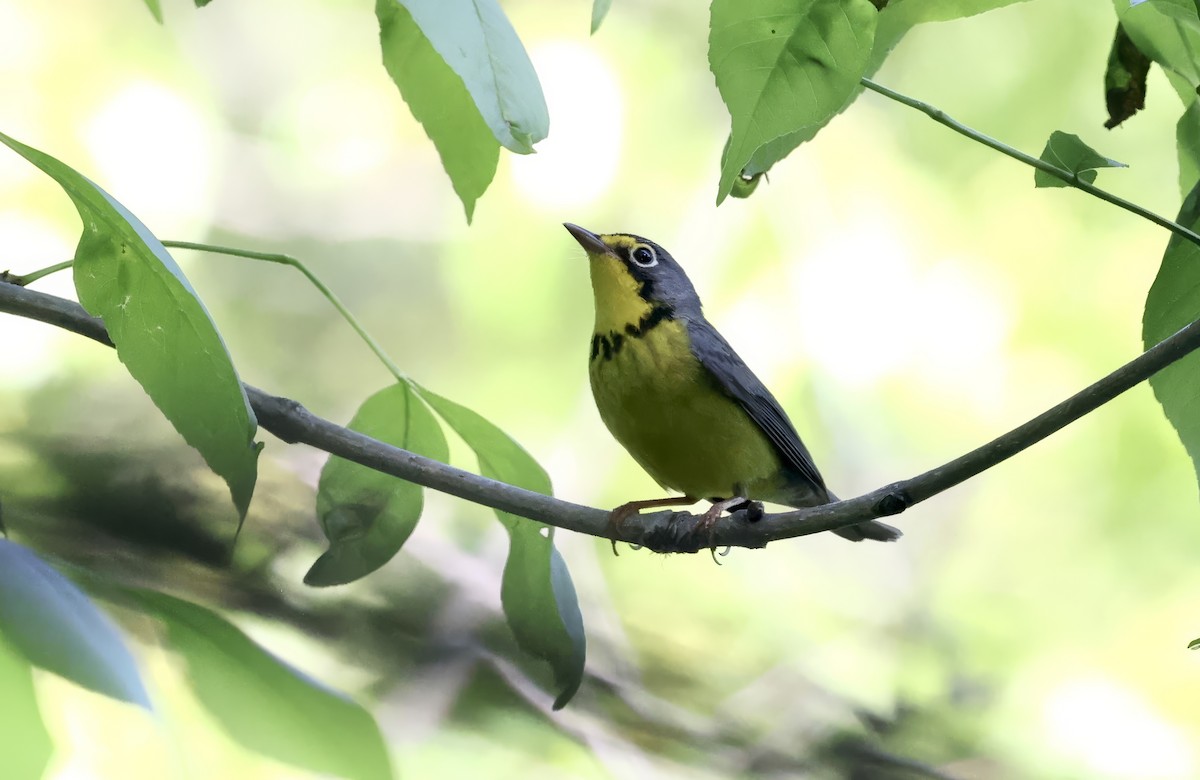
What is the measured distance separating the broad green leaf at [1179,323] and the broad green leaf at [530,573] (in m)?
0.37

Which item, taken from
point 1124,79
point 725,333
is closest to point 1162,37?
point 1124,79

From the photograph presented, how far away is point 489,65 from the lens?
0.39m

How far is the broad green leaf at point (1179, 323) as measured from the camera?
521 mm

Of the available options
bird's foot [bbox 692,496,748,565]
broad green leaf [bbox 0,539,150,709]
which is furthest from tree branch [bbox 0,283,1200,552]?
broad green leaf [bbox 0,539,150,709]

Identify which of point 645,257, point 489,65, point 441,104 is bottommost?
point 489,65

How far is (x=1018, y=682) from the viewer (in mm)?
1025

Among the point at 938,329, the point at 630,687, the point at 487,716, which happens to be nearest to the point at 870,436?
the point at 938,329

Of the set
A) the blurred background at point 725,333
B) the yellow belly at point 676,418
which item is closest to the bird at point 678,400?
the yellow belly at point 676,418

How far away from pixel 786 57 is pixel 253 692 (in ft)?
1.41

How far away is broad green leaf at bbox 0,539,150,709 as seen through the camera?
43 cm

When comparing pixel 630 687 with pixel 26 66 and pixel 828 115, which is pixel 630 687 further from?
pixel 26 66

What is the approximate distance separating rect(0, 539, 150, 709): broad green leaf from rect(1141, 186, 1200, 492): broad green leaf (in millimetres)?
542

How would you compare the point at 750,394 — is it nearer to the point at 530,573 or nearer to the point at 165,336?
the point at 530,573

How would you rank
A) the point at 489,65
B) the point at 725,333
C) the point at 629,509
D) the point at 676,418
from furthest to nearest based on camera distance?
the point at 725,333, the point at 676,418, the point at 629,509, the point at 489,65
